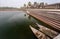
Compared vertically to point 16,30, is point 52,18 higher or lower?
higher

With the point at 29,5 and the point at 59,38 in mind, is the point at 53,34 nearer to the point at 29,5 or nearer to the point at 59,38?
the point at 59,38

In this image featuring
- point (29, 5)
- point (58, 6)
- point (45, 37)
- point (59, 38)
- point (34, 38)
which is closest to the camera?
point (59, 38)

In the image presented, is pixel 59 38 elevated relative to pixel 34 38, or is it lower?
elevated

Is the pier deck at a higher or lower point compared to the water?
higher

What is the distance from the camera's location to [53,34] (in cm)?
1323

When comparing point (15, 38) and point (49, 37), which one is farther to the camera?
point (15, 38)

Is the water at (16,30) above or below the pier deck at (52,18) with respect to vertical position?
below

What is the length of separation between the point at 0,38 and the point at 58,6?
45.1m

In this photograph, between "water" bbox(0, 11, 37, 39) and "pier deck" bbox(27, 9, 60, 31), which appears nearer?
"water" bbox(0, 11, 37, 39)

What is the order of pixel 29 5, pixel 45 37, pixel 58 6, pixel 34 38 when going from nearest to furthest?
pixel 45 37 → pixel 34 38 → pixel 58 6 → pixel 29 5

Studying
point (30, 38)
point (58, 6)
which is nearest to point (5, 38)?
point (30, 38)

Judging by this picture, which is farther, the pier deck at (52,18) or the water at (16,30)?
the pier deck at (52,18)

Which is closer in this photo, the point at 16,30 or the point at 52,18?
the point at 16,30

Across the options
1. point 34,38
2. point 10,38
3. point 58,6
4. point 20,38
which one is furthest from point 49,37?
point 58,6
